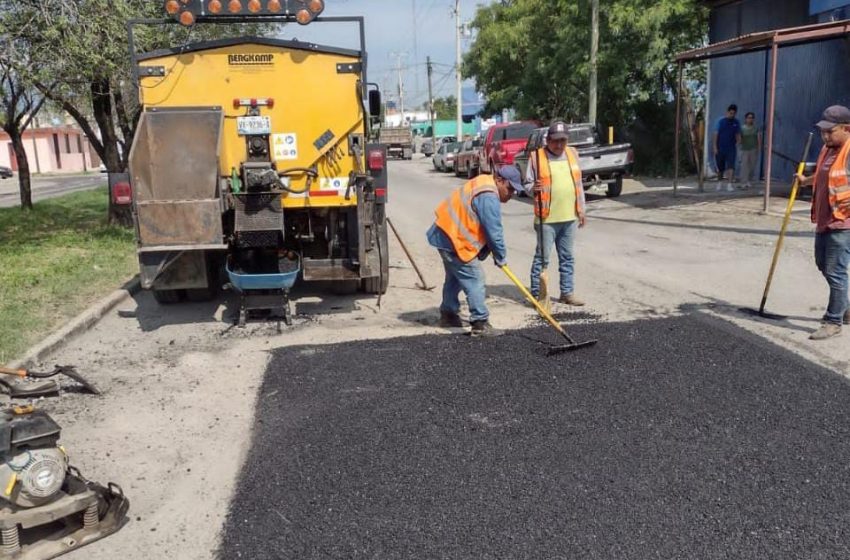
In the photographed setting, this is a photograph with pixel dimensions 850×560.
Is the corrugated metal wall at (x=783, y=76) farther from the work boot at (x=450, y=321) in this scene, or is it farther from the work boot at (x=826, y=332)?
the work boot at (x=450, y=321)

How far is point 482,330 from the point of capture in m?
6.64

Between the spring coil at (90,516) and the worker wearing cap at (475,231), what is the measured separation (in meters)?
3.59

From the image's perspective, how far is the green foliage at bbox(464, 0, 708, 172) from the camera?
71.4 ft

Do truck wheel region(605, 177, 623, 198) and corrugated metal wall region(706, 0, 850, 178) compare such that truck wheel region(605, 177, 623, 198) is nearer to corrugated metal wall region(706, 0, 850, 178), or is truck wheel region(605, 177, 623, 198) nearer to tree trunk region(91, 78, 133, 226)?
corrugated metal wall region(706, 0, 850, 178)

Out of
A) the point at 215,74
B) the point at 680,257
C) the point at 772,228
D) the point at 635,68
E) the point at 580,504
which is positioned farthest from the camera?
the point at 635,68

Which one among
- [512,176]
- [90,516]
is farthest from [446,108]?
[90,516]

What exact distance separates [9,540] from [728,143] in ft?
54.6

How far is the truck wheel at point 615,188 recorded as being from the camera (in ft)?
60.5

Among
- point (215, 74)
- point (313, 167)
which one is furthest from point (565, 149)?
point (215, 74)

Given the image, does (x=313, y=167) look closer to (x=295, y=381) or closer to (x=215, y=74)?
(x=215, y=74)

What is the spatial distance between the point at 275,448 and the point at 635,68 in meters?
20.8

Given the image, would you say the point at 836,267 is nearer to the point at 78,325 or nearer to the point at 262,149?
the point at 262,149

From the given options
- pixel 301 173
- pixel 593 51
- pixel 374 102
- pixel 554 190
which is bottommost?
pixel 554 190

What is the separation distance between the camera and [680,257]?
1020 centimetres
